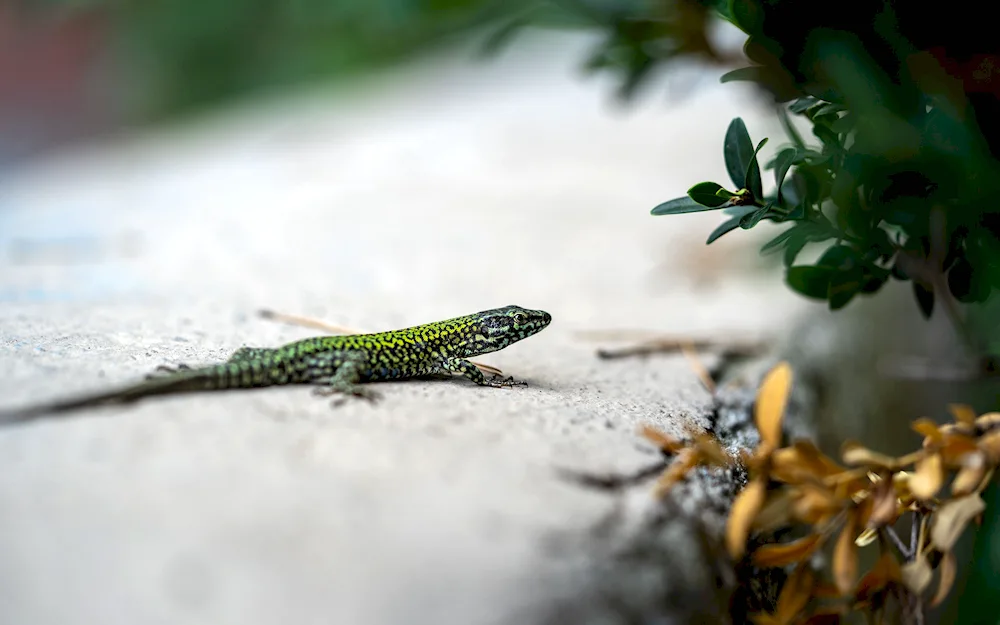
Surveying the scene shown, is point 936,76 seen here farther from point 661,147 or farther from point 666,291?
point 661,147

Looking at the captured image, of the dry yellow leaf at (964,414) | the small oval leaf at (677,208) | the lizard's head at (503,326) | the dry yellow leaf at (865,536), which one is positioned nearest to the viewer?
the dry yellow leaf at (964,414)

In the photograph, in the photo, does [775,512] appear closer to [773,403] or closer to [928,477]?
[773,403]

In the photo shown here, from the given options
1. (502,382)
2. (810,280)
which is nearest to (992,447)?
(810,280)

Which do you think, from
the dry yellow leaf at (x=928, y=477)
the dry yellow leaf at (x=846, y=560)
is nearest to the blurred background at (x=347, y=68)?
the dry yellow leaf at (x=928, y=477)

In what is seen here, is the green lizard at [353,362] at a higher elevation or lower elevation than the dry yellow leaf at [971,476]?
higher

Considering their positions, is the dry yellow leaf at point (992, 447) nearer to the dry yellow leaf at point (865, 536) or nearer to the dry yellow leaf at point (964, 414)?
the dry yellow leaf at point (964, 414)
